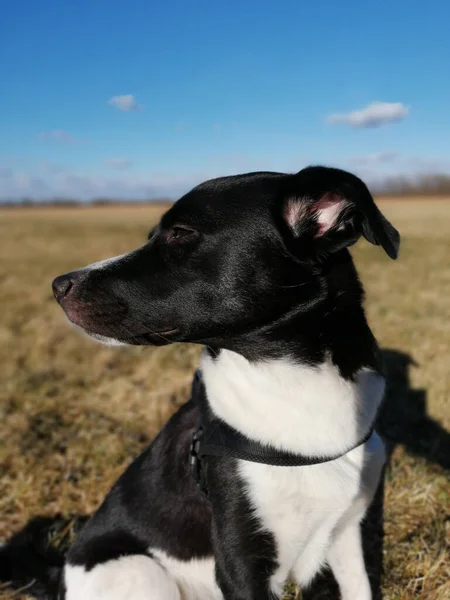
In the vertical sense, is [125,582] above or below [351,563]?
above

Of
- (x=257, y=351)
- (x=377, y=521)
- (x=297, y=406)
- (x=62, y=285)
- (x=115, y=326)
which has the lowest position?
(x=377, y=521)

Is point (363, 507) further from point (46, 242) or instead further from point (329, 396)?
point (46, 242)

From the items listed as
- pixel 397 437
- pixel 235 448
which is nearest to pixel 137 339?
pixel 235 448

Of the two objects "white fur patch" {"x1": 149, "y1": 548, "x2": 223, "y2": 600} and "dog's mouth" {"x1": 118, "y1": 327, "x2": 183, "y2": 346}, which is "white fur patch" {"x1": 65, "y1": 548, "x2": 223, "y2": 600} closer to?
"white fur patch" {"x1": 149, "y1": 548, "x2": 223, "y2": 600}

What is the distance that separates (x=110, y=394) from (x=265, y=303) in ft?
11.8

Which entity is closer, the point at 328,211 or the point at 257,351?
the point at 328,211

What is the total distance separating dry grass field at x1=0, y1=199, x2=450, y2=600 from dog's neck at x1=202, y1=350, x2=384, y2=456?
104 cm

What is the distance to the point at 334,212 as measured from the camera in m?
2.04

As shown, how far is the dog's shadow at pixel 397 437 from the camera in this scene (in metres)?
2.84

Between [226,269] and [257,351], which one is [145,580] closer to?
[257,351]

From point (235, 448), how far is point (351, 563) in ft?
3.03

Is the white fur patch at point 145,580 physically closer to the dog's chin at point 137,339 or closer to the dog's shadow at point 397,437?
the dog's shadow at point 397,437

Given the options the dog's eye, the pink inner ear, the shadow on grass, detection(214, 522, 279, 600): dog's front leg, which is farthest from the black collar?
the shadow on grass

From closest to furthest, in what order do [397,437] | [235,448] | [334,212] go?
[334,212] → [235,448] → [397,437]
